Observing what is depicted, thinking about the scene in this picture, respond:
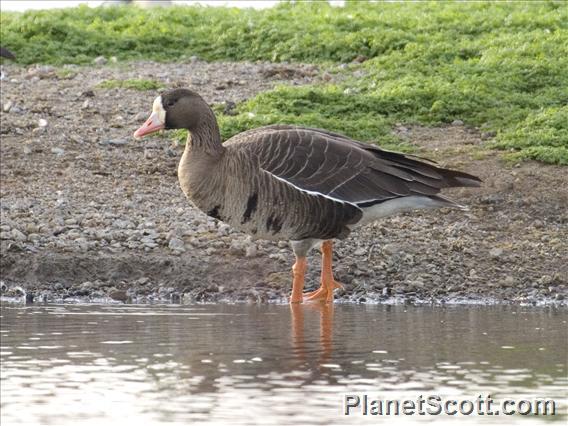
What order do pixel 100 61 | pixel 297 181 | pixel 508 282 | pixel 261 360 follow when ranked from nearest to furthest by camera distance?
pixel 261 360, pixel 297 181, pixel 508 282, pixel 100 61

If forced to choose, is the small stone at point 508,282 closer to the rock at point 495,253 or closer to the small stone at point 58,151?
the rock at point 495,253

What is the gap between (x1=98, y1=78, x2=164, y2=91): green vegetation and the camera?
18172mm

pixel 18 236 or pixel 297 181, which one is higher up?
pixel 297 181

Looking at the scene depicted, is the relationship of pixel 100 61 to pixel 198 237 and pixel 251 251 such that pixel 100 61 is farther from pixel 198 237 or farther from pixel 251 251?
pixel 251 251

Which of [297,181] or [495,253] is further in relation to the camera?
[495,253]

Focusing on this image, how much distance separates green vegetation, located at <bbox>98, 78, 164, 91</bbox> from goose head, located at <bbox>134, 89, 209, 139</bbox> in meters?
5.65

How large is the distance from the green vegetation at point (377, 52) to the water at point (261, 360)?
4.76 m

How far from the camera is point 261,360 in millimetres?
9336

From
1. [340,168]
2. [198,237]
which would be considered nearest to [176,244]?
[198,237]

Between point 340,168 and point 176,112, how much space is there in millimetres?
1473

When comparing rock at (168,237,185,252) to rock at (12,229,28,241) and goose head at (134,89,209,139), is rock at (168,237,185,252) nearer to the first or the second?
goose head at (134,89,209,139)

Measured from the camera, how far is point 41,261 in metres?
13.0

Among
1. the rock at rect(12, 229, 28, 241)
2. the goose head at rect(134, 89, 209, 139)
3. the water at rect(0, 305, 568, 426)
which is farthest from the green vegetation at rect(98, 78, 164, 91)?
the water at rect(0, 305, 568, 426)

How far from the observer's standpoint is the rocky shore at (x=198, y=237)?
500 inches
